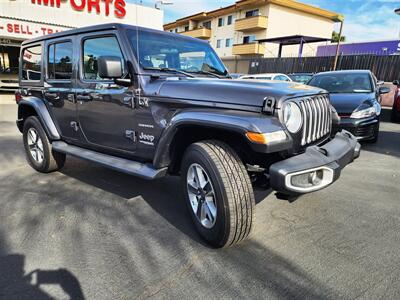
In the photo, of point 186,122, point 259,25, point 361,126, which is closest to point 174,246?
point 186,122

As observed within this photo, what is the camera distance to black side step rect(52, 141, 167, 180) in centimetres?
296

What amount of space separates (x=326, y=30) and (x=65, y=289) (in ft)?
150

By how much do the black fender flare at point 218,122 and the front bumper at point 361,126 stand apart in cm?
383

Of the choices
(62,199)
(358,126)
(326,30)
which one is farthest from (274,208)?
(326,30)

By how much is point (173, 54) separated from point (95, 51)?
88 cm

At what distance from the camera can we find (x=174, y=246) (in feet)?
8.78

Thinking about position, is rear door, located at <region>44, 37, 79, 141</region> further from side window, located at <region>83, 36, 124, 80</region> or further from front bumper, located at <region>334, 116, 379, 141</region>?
front bumper, located at <region>334, 116, 379, 141</region>

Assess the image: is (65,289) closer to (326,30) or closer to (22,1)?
(22,1)

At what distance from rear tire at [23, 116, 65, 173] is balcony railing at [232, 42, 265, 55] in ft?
108

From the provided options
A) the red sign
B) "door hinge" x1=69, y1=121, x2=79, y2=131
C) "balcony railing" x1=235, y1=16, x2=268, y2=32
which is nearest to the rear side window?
"door hinge" x1=69, y1=121, x2=79, y2=131

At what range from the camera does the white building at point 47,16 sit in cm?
1667

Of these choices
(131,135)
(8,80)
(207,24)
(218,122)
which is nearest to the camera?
(218,122)

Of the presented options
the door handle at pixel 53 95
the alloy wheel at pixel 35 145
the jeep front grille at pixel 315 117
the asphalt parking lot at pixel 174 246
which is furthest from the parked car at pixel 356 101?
the alloy wheel at pixel 35 145

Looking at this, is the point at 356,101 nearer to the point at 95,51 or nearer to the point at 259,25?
the point at 95,51
